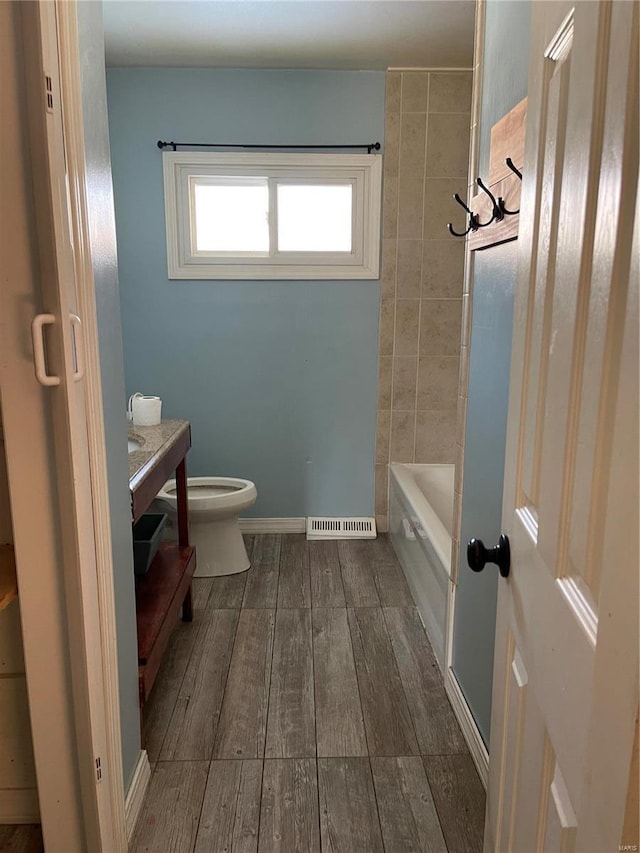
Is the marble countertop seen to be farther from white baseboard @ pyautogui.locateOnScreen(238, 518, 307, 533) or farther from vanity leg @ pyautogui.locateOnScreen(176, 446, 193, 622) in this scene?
white baseboard @ pyautogui.locateOnScreen(238, 518, 307, 533)

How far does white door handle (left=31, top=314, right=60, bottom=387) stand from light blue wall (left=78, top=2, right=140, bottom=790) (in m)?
0.26

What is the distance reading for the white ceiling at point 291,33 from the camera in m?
2.55

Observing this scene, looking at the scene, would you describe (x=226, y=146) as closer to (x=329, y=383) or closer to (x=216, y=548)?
(x=329, y=383)

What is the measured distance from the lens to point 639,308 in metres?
0.53

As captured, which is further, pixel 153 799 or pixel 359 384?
pixel 359 384

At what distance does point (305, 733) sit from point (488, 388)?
1.24 m

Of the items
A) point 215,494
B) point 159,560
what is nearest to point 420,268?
point 215,494

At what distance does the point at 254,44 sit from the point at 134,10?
585 millimetres

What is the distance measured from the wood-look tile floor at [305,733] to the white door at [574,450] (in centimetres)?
74

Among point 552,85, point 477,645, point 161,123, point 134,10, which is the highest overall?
point 134,10

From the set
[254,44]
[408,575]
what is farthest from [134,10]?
[408,575]

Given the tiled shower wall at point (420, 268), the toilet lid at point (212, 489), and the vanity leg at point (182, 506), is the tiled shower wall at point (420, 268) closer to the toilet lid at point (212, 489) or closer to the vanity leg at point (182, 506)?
the toilet lid at point (212, 489)

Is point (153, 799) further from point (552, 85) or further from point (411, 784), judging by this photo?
point (552, 85)

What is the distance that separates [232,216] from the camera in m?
3.44
